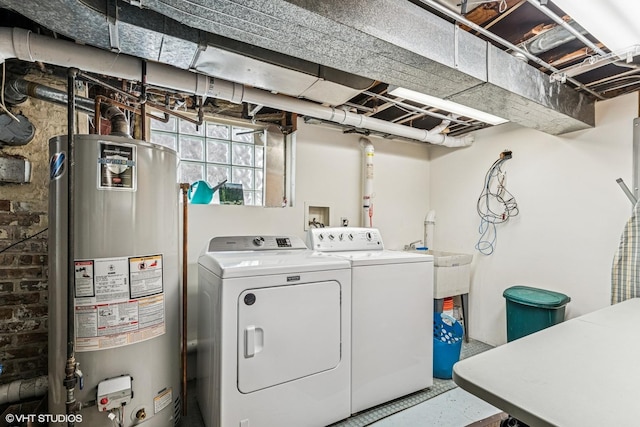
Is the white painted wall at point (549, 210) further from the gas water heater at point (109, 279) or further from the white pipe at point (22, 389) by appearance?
the white pipe at point (22, 389)

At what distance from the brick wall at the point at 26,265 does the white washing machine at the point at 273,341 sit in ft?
3.09

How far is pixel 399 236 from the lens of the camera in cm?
354

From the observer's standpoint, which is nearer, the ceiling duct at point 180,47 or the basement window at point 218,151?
the ceiling duct at point 180,47

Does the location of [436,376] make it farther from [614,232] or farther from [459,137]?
[459,137]

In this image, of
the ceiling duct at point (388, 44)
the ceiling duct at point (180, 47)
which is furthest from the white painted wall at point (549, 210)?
the ceiling duct at point (180, 47)

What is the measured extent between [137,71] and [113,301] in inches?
50.3

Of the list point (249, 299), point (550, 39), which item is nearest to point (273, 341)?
point (249, 299)

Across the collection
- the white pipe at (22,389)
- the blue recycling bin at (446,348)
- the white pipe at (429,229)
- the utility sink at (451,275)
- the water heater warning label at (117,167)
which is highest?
the water heater warning label at (117,167)

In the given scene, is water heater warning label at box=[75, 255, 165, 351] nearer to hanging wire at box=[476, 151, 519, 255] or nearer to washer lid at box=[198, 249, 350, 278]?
washer lid at box=[198, 249, 350, 278]

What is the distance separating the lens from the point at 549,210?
274 centimetres

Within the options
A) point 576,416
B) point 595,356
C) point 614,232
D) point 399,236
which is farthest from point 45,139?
point 614,232

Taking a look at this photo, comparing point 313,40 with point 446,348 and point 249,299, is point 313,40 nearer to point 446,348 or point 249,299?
point 249,299

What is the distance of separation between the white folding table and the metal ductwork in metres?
1.32

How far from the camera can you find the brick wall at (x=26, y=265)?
1.78 meters
